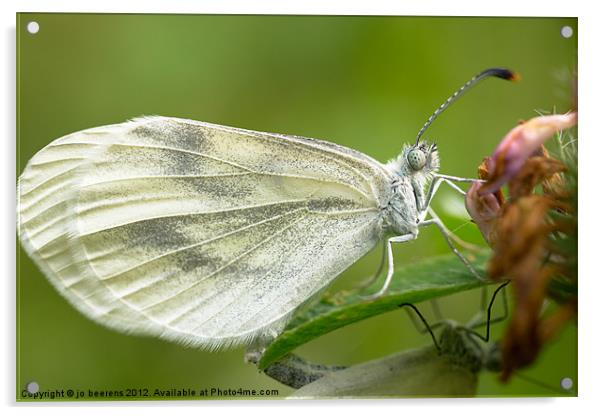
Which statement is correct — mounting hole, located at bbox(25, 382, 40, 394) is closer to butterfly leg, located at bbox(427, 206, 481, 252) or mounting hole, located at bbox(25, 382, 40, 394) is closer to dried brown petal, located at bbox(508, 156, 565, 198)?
butterfly leg, located at bbox(427, 206, 481, 252)

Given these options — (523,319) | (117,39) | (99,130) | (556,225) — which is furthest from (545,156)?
(117,39)

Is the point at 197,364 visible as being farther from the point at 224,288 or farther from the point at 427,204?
the point at 427,204

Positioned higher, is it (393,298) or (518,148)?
(518,148)

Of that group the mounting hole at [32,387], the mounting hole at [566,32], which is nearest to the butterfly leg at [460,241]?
the mounting hole at [566,32]

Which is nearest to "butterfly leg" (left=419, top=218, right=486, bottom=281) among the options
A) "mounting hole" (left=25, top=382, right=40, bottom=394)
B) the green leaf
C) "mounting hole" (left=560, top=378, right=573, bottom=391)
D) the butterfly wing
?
the green leaf

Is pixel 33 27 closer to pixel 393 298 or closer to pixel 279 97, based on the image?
pixel 279 97
